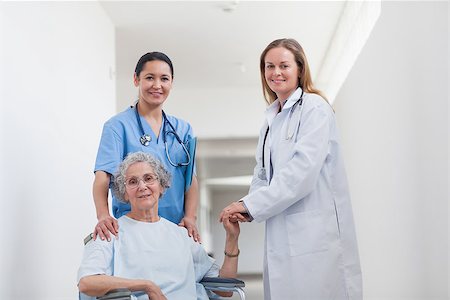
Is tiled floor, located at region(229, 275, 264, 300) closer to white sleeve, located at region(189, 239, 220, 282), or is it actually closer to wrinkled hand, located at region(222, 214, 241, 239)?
white sleeve, located at region(189, 239, 220, 282)

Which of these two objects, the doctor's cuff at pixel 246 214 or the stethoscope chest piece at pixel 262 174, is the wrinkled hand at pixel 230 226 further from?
the stethoscope chest piece at pixel 262 174

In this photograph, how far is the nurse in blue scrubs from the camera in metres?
2.63

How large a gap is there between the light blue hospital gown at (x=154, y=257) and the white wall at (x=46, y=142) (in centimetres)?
69

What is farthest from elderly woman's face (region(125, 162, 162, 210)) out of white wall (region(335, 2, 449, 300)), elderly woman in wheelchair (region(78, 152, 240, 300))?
white wall (region(335, 2, 449, 300))

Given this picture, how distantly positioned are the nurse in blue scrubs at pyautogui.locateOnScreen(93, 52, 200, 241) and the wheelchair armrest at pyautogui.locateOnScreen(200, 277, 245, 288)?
20 cm

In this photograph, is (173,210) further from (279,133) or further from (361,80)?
(361,80)

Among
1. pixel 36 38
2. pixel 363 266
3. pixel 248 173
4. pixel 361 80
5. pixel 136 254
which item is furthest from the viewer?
pixel 248 173

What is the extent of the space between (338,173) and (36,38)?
1.75 meters

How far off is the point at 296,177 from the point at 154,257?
1.93 feet

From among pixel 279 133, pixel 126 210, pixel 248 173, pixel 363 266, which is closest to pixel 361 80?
pixel 363 266

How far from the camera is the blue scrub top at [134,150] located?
2.64 metres

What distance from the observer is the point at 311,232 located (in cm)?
238

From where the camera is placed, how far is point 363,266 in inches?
180

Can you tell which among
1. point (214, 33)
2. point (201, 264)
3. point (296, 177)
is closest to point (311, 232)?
point (296, 177)
